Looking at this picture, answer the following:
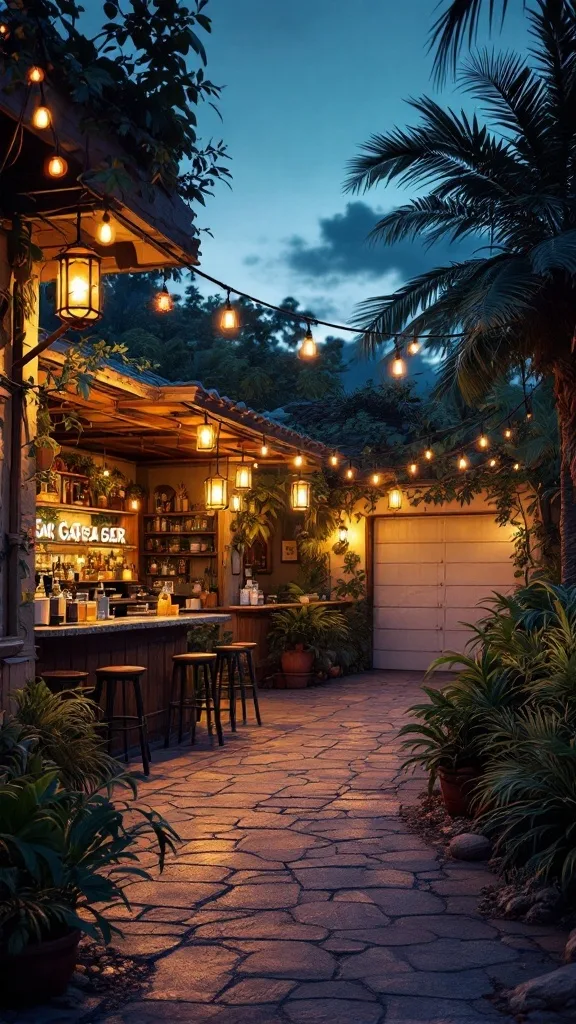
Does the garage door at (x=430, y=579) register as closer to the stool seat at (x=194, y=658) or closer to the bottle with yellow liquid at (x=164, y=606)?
the bottle with yellow liquid at (x=164, y=606)

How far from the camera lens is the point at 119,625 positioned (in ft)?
25.7

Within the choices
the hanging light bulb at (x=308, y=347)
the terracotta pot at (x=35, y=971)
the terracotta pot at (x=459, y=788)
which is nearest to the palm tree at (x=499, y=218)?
the hanging light bulb at (x=308, y=347)

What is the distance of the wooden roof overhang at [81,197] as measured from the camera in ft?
16.4

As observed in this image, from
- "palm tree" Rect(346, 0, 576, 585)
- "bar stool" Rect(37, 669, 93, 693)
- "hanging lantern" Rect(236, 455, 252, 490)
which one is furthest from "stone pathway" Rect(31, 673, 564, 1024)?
"hanging lantern" Rect(236, 455, 252, 490)

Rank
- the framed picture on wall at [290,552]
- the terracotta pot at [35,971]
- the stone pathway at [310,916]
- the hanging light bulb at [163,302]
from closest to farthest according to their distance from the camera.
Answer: the terracotta pot at [35,971], the stone pathway at [310,916], the hanging light bulb at [163,302], the framed picture on wall at [290,552]

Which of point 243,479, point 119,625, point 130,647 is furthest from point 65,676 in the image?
point 243,479

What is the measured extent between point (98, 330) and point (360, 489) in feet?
34.5

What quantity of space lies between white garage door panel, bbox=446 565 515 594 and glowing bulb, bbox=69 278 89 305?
34.0 feet

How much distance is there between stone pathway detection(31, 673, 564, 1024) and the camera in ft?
11.1

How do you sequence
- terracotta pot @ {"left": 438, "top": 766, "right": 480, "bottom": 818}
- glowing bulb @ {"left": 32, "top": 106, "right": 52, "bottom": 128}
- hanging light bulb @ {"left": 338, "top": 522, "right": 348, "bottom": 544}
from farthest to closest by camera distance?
hanging light bulb @ {"left": 338, "top": 522, "right": 348, "bottom": 544} → terracotta pot @ {"left": 438, "top": 766, "right": 480, "bottom": 818} → glowing bulb @ {"left": 32, "top": 106, "right": 52, "bottom": 128}

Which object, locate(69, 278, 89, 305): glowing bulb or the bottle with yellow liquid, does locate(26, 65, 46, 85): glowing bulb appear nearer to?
locate(69, 278, 89, 305): glowing bulb

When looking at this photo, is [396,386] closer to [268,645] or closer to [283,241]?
[268,645]

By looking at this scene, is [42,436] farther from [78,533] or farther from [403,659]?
[403,659]

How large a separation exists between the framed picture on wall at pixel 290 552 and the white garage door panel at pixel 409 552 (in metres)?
1.28
